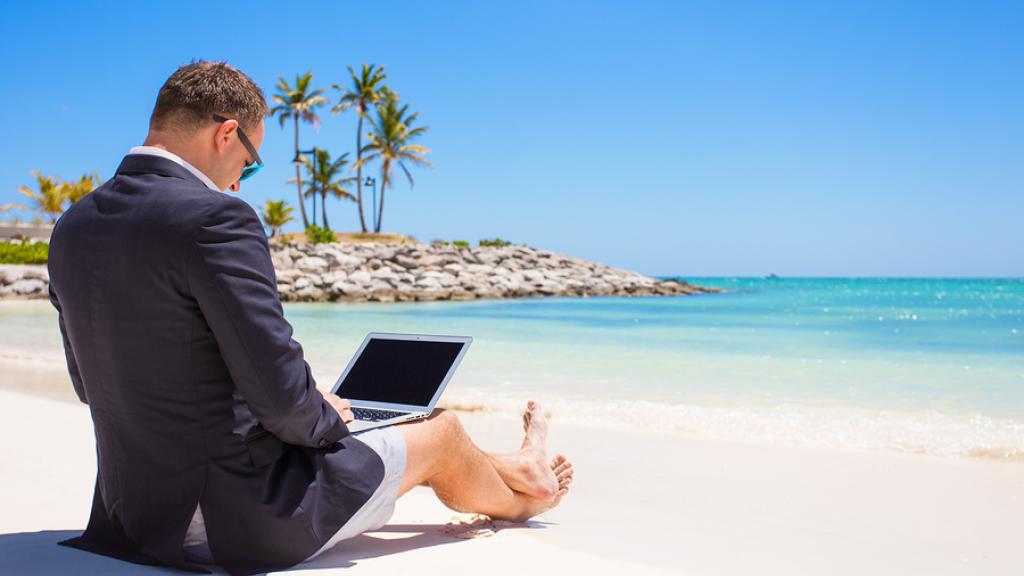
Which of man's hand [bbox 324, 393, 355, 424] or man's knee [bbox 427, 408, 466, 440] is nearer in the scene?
man's hand [bbox 324, 393, 355, 424]

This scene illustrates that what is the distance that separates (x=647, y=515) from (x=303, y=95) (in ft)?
124

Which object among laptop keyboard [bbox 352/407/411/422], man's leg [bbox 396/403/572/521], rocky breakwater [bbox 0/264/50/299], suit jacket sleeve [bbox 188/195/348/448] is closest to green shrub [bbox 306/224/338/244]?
rocky breakwater [bbox 0/264/50/299]

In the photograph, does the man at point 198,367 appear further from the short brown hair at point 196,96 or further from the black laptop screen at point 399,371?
the black laptop screen at point 399,371

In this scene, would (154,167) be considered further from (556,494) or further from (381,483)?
(556,494)

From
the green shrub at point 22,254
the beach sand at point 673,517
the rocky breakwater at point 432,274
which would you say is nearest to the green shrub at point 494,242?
the rocky breakwater at point 432,274

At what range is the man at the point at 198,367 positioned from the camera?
5.57ft

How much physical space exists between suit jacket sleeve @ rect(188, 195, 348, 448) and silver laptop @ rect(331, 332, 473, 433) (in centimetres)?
56

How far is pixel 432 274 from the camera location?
28547 millimetres

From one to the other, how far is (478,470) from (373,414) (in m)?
0.36

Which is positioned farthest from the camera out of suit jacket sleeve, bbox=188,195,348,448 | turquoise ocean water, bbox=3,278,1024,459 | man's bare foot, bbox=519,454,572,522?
turquoise ocean water, bbox=3,278,1024,459

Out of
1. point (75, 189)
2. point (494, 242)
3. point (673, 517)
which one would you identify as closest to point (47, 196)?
point (75, 189)

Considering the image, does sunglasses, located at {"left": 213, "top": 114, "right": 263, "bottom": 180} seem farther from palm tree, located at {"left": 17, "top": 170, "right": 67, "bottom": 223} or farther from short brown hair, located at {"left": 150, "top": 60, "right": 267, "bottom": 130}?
palm tree, located at {"left": 17, "top": 170, "right": 67, "bottom": 223}

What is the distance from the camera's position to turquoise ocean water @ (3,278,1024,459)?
18.5 feet

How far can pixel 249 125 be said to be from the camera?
77.9 inches
